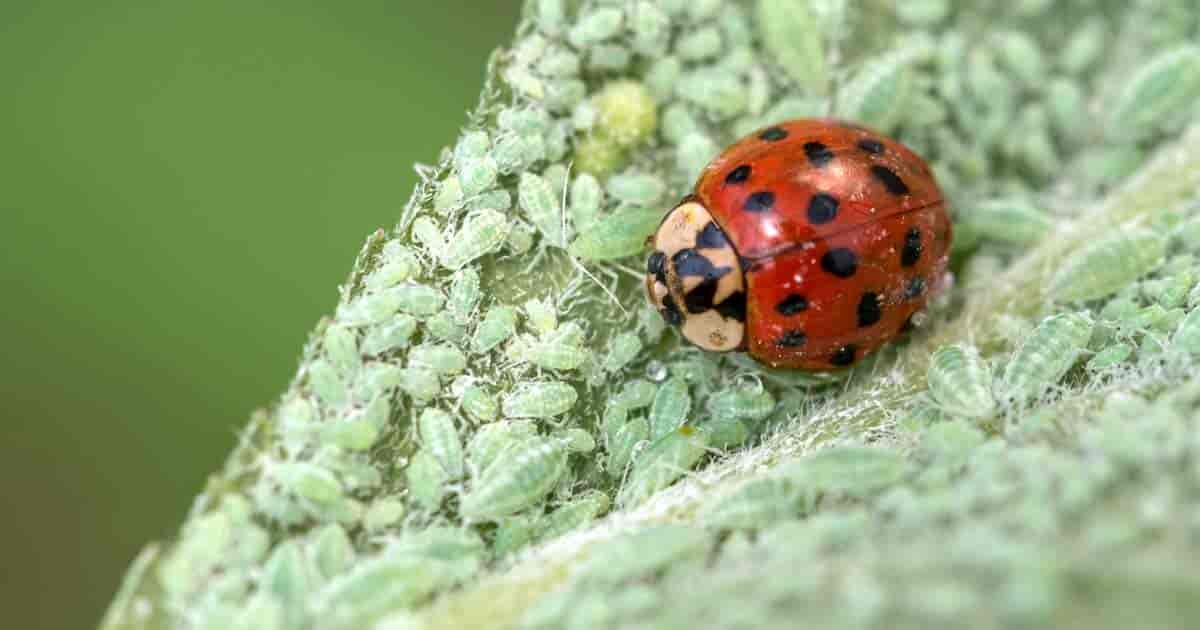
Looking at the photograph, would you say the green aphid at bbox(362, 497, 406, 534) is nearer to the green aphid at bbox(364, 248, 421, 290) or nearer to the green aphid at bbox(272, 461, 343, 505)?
the green aphid at bbox(272, 461, 343, 505)

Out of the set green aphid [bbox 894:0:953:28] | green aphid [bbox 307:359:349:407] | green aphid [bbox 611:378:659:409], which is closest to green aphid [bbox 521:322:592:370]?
Answer: green aphid [bbox 611:378:659:409]

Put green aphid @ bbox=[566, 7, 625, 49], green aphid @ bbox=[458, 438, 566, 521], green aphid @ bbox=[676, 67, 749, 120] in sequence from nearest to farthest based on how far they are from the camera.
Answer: green aphid @ bbox=[458, 438, 566, 521], green aphid @ bbox=[566, 7, 625, 49], green aphid @ bbox=[676, 67, 749, 120]

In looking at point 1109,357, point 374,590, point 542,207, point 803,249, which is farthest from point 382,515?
point 1109,357

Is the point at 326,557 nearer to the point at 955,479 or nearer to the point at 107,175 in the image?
the point at 955,479

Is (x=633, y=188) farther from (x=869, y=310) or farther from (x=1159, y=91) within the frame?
(x=1159, y=91)

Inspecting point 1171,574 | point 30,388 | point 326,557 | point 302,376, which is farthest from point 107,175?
point 1171,574
